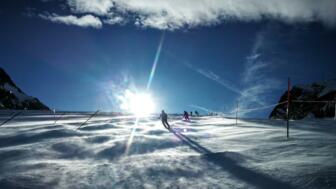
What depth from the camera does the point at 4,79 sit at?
540ft

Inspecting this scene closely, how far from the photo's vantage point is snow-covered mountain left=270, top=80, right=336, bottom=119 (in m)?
70.0

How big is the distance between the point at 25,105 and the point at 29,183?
14632cm

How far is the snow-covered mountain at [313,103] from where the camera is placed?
69956mm

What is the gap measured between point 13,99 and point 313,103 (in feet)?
434

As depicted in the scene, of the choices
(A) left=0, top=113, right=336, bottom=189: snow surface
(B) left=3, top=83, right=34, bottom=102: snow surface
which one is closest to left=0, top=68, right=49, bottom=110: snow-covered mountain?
(B) left=3, top=83, right=34, bottom=102: snow surface

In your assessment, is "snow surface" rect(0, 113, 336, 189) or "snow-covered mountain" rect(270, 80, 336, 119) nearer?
"snow surface" rect(0, 113, 336, 189)

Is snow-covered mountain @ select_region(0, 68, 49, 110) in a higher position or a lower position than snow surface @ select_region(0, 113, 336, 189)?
higher

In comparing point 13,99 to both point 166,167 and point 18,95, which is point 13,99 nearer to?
point 18,95

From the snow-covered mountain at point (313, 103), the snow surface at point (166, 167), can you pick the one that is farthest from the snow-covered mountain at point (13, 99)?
the snow surface at point (166, 167)

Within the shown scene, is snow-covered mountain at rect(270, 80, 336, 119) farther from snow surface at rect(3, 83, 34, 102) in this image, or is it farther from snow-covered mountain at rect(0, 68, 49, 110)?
snow surface at rect(3, 83, 34, 102)

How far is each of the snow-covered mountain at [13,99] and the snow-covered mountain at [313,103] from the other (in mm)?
113028

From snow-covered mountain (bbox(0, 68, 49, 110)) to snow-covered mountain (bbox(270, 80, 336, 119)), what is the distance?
371 feet

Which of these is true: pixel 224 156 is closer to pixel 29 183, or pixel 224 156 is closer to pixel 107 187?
pixel 107 187

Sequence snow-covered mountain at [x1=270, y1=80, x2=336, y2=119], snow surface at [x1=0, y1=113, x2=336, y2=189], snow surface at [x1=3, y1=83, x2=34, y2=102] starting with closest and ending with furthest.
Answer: snow surface at [x1=0, y1=113, x2=336, y2=189], snow-covered mountain at [x1=270, y1=80, x2=336, y2=119], snow surface at [x1=3, y1=83, x2=34, y2=102]
